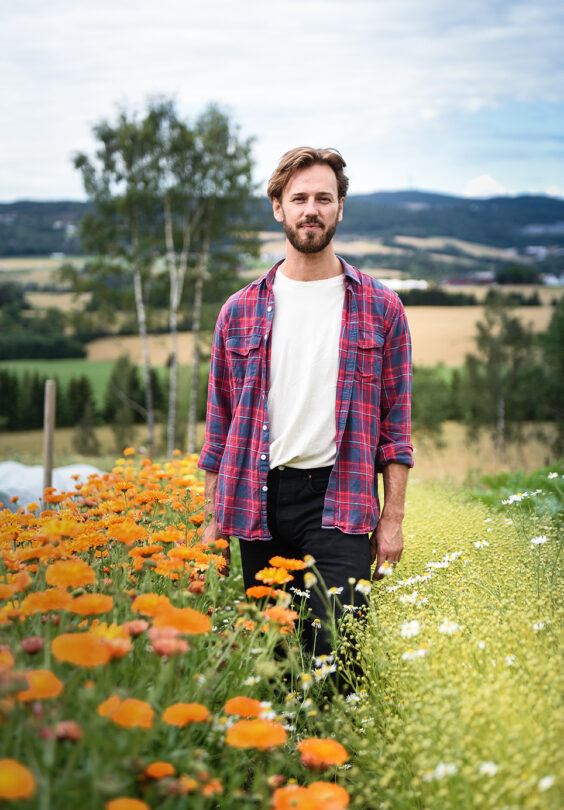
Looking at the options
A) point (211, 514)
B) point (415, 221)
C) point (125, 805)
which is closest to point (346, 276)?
point (211, 514)

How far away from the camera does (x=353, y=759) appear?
244 centimetres

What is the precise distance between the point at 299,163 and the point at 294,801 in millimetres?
2401

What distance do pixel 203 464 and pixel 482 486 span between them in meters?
5.50

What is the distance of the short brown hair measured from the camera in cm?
291

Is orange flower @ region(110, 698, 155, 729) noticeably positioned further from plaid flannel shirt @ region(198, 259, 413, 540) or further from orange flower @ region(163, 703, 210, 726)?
plaid flannel shirt @ region(198, 259, 413, 540)

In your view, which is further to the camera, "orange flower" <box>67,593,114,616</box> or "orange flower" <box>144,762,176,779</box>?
"orange flower" <box>67,593,114,616</box>

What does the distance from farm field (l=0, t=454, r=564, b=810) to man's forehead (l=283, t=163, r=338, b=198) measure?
1.46 m

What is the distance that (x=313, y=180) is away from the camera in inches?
114

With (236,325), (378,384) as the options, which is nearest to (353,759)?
(378,384)

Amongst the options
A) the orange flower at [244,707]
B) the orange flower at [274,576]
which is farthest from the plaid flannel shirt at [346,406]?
the orange flower at [244,707]

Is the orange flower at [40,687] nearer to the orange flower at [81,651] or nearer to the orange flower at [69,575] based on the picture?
the orange flower at [81,651]

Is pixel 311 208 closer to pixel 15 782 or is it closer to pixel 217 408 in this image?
pixel 217 408

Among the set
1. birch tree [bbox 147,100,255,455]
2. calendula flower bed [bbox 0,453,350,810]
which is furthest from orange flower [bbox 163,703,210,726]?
birch tree [bbox 147,100,255,455]

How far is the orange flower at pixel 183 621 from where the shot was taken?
154cm
